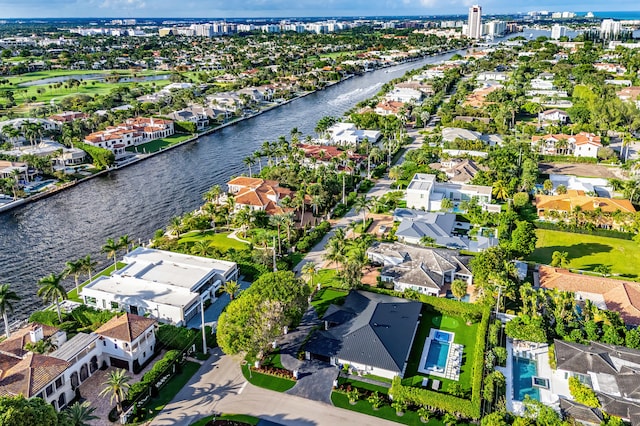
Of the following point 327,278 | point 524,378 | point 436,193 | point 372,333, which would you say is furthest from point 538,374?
point 436,193

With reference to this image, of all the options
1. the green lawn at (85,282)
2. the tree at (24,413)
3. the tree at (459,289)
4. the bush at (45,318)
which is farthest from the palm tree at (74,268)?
the tree at (459,289)

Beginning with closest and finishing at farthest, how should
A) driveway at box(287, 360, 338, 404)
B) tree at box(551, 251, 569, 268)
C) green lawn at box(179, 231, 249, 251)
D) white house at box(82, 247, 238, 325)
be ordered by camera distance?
driveway at box(287, 360, 338, 404) → white house at box(82, 247, 238, 325) → tree at box(551, 251, 569, 268) → green lawn at box(179, 231, 249, 251)

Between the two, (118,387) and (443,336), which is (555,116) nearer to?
(443,336)

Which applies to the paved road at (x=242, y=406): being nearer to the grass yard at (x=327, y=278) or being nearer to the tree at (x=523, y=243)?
the grass yard at (x=327, y=278)

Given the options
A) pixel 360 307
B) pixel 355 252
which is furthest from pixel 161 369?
pixel 355 252

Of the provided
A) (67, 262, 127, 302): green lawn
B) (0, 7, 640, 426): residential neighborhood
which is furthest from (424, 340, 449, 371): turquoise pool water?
(67, 262, 127, 302): green lawn

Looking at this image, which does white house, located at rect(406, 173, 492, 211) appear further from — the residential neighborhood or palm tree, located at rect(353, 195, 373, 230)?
palm tree, located at rect(353, 195, 373, 230)
